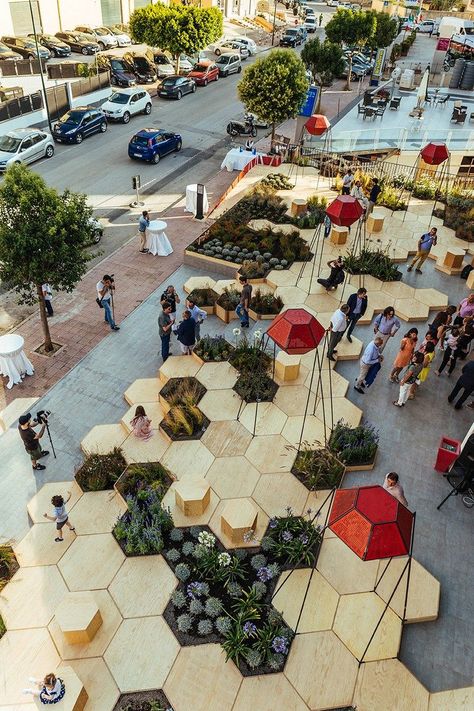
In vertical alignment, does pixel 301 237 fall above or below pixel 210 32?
below

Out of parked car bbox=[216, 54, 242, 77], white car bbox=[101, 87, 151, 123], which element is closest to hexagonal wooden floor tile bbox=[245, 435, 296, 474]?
white car bbox=[101, 87, 151, 123]

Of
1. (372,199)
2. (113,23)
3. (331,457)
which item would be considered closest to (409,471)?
(331,457)

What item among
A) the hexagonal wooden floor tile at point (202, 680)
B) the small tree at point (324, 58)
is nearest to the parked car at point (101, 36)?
the small tree at point (324, 58)

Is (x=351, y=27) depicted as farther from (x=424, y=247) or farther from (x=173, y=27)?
(x=424, y=247)

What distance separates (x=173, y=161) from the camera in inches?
950

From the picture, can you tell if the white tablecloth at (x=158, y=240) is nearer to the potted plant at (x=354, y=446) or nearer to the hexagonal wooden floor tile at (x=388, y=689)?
the potted plant at (x=354, y=446)

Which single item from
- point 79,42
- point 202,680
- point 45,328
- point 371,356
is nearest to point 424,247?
point 371,356

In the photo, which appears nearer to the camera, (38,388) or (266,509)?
(266,509)

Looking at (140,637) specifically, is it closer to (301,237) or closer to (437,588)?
(437,588)

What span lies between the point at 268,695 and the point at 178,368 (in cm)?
657

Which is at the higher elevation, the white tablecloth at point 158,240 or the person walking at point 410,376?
the person walking at point 410,376

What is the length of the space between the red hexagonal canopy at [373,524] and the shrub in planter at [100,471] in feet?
14.5

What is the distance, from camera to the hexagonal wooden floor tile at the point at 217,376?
1103 centimetres

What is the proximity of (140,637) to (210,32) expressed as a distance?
37.8 m
